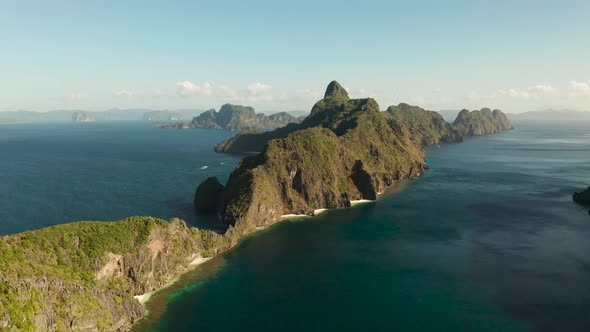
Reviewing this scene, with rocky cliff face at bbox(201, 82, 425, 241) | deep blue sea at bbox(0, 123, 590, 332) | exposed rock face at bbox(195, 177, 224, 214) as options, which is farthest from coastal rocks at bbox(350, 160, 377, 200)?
exposed rock face at bbox(195, 177, 224, 214)

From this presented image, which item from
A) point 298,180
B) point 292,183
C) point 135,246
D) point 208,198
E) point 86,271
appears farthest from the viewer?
point 292,183

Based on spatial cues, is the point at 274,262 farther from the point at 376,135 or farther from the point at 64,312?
the point at 376,135

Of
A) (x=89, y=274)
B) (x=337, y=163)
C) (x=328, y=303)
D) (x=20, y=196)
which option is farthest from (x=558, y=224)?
(x=20, y=196)

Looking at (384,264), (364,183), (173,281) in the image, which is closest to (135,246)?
(173,281)

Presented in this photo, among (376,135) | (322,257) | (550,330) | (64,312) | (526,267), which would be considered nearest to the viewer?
(64,312)

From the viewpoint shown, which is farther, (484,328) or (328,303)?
(328,303)

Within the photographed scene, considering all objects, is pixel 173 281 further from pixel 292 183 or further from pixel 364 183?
pixel 364 183

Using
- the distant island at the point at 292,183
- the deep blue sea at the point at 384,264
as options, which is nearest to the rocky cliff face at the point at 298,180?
the distant island at the point at 292,183
